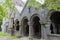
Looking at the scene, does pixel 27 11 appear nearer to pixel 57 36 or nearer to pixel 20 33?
pixel 20 33

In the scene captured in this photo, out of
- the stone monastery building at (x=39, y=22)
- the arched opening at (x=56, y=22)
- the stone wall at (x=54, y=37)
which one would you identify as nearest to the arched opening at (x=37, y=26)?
the stone monastery building at (x=39, y=22)

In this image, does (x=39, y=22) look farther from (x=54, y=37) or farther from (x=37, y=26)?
(x=54, y=37)

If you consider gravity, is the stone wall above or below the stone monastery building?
below

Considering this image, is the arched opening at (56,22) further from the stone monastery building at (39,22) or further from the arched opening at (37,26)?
the arched opening at (37,26)

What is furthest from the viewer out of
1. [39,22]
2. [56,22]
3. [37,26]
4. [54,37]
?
[37,26]

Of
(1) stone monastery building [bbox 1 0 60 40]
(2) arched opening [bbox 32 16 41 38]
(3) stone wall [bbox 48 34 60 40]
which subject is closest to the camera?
(3) stone wall [bbox 48 34 60 40]

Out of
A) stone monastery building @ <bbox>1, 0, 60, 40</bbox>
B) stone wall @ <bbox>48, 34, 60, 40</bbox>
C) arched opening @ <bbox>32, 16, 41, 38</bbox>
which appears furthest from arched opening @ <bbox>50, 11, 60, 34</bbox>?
stone wall @ <bbox>48, 34, 60, 40</bbox>

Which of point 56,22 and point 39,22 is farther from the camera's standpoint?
point 39,22

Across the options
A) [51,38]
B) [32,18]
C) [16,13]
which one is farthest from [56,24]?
[16,13]

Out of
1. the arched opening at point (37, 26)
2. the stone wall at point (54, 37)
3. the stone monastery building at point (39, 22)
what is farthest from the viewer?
the arched opening at point (37, 26)

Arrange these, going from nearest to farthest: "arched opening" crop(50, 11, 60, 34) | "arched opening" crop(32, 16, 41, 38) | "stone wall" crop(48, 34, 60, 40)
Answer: "stone wall" crop(48, 34, 60, 40) < "arched opening" crop(50, 11, 60, 34) < "arched opening" crop(32, 16, 41, 38)

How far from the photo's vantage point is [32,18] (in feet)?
61.2

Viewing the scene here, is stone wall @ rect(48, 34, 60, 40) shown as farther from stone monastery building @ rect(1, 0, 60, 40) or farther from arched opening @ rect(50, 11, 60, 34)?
arched opening @ rect(50, 11, 60, 34)

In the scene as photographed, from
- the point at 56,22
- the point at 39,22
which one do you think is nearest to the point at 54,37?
the point at 56,22
